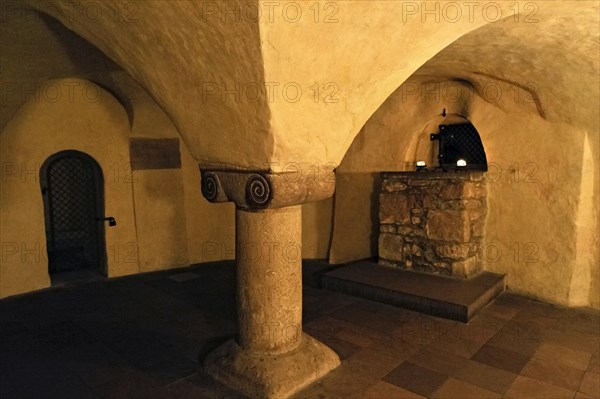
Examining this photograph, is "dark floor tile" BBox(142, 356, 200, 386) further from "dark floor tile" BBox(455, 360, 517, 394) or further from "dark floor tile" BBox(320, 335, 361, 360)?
"dark floor tile" BBox(455, 360, 517, 394)

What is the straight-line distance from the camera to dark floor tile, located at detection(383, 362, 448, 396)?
329cm

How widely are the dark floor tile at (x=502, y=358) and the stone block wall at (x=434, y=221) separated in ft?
5.26

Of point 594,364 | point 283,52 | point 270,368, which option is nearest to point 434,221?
point 594,364

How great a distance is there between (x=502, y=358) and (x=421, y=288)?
143cm

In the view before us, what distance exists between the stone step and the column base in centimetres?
167

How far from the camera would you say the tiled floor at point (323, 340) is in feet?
10.8

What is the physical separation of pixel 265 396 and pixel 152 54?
256cm

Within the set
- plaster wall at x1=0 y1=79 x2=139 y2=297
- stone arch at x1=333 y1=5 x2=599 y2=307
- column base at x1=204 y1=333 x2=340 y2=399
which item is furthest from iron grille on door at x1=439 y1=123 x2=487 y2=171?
plaster wall at x1=0 y1=79 x2=139 y2=297

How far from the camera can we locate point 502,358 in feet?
12.4

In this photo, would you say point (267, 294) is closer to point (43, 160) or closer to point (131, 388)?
point (131, 388)

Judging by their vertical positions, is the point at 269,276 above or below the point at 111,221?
below

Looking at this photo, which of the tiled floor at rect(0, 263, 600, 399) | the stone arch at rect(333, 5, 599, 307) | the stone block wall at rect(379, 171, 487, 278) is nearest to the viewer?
the tiled floor at rect(0, 263, 600, 399)

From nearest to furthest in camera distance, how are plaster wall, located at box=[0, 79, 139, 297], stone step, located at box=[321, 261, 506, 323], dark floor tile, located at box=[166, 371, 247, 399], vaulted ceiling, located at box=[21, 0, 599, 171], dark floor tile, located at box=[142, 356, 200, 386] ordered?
vaulted ceiling, located at box=[21, 0, 599, 171] < dark floor tile, located at box=[166, 371, 247, 399] < dark floor tile, located at box=[142, 356, 200, 386] < stone step, located at box=[321, 261, 506, 323] < plaster wall, located at box=[0, 79, 139, 297]

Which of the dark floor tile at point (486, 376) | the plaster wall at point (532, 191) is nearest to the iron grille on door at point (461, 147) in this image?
the plaster wall at point (532, 191)
